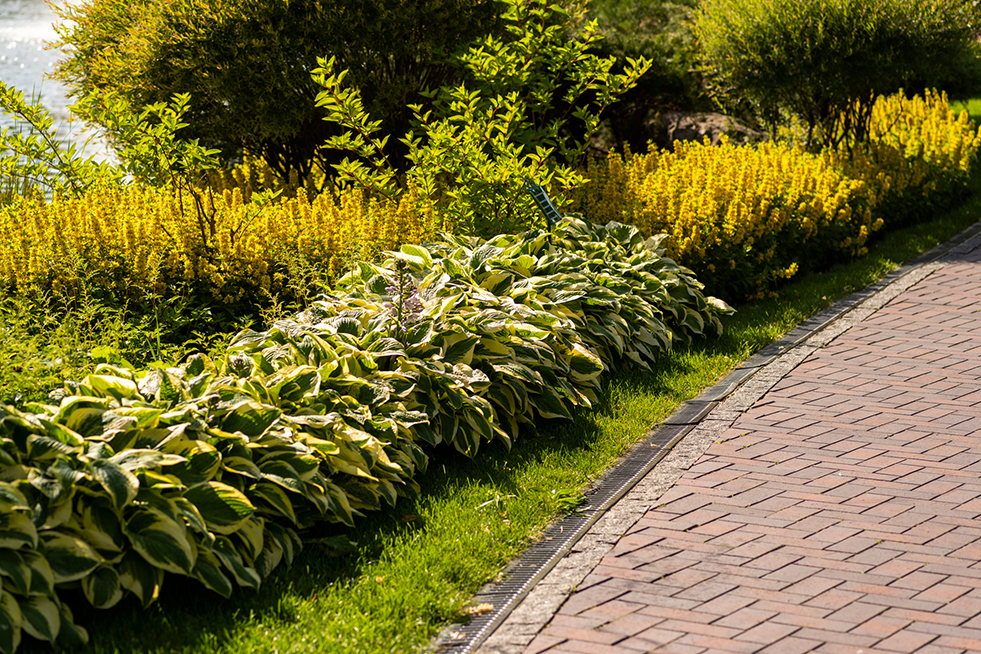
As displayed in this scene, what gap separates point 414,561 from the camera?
3.91 metres

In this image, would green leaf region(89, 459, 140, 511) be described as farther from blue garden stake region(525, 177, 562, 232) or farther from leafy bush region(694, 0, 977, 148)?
leafy bush region(694, 0, 977, 148)

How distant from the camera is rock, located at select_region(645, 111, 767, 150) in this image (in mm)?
12664

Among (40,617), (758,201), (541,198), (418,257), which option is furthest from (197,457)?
(758,201)

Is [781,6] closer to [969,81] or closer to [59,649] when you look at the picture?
Result: [969,81]

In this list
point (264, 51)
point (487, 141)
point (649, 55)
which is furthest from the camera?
point (649, 55)

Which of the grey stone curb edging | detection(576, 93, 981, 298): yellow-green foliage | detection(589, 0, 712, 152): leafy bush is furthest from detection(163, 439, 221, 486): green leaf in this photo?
detection(589, 0, 712, 152): leafy bush

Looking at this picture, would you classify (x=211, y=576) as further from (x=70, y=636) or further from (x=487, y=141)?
(x=487, y=141)

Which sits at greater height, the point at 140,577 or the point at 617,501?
the point at 140,577

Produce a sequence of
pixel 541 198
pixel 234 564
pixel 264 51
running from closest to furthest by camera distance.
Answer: pixel 234 564, pixel 541 198, pixel 264 51

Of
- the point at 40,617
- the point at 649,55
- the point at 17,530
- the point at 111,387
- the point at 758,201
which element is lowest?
the point at 40,617

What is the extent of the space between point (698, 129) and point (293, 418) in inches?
387

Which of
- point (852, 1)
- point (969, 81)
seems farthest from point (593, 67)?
point (969, 81)

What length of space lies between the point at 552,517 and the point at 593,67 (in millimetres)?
4624

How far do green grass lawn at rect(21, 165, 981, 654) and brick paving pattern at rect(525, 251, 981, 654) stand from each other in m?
0.44
